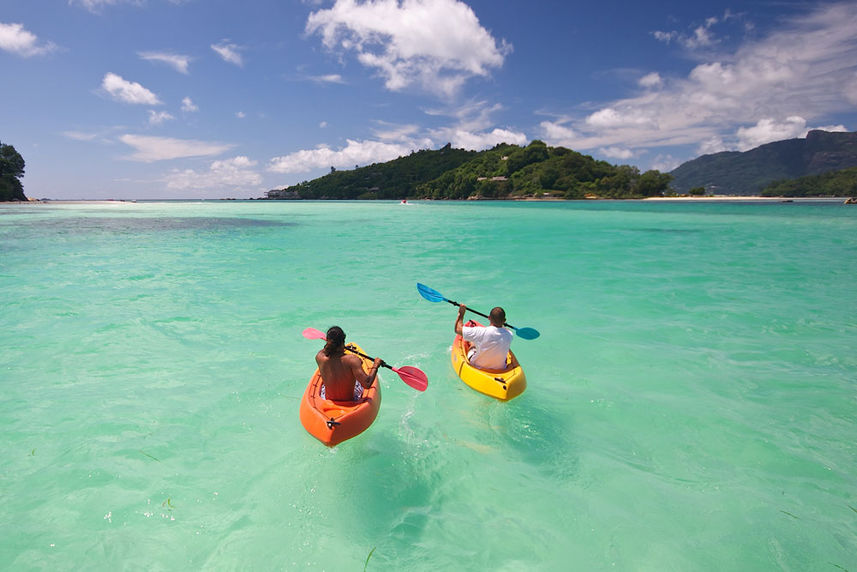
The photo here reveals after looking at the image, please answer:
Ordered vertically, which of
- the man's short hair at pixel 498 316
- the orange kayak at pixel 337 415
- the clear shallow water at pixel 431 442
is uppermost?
the man's short hair at pixel 498 316

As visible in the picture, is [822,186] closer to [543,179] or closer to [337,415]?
[543,179]

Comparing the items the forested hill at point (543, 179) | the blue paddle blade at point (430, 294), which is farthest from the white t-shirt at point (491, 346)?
the forested hill at point (543, 179)

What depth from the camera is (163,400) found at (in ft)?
20.4

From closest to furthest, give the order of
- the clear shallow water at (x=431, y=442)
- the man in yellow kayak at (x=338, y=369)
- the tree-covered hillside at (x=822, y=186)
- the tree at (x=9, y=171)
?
1. the clear shallow water at (x=431, y=442)
2. the man in yellow kayak at (x=338, y=369)
3. the tree at (x=9, y=171)
4. the tree-covered hillside at (x=822, y=186)

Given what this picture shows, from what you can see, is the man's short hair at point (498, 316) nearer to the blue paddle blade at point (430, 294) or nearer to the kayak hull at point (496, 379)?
the kayak hull at point (496, 379)

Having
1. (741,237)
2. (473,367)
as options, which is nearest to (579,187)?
(741,237)

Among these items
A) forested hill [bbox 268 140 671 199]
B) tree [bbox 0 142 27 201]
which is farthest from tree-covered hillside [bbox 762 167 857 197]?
tree [bbox 0 142 27 201]

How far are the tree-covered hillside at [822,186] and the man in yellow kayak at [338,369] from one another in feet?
588

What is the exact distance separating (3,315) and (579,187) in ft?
459

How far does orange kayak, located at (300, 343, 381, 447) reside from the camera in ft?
14.5

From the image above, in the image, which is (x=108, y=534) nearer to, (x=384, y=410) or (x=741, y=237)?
(x=384, y=410)

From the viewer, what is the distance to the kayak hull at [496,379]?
5633 millimetres

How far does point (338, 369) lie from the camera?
479 cm

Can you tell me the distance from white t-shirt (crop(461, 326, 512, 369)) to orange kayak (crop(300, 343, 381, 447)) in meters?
1.76
